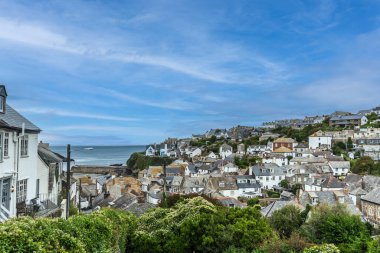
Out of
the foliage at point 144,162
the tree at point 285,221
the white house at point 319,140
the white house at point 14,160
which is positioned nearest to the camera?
the white house at point 14,160

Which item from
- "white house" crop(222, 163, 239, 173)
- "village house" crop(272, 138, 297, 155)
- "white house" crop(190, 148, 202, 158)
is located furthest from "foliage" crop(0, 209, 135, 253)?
"white house" crop(190, 148, 202, 158)

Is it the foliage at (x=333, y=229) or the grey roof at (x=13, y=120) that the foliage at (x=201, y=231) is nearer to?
the grey roof at (x=13, y=120)

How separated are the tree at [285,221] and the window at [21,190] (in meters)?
27.8

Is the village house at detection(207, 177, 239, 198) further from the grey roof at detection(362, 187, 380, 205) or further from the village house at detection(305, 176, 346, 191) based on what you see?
the grey roof at detection(362, 187, 380, 205)

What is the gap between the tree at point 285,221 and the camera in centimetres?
3884

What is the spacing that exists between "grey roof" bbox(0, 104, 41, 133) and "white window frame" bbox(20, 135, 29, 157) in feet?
1.54

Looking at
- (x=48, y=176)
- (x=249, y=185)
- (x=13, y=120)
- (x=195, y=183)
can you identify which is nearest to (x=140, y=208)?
(x=48, y=176)

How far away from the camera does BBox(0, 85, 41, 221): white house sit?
15.9 m

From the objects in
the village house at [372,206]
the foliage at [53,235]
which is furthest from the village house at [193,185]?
the foliage at [53,235]

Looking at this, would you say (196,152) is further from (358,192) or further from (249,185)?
(358,192)

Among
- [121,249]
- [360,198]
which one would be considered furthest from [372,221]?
[121,249]

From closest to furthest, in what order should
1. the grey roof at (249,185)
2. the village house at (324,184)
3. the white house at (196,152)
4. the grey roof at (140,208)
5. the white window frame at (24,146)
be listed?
the white window frame at (24,146)
the grey roof at (140,208)
the village house at (324,184)
the grey roof at (249,185)
the white house at (196,152)

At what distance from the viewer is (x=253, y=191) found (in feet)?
235

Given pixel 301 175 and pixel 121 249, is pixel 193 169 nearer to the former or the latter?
pixel 301 175
